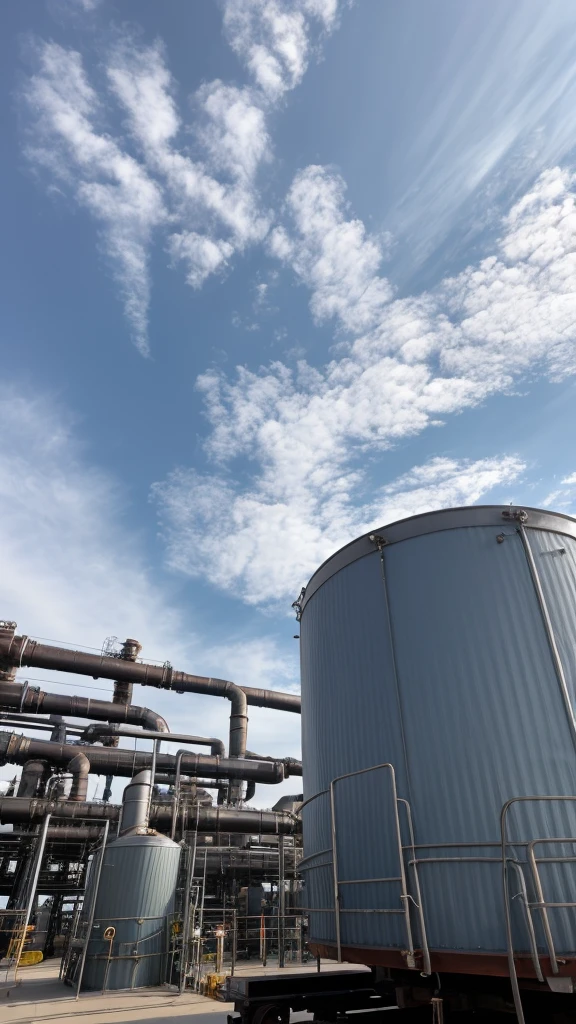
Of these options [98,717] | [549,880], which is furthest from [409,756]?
[98,717]

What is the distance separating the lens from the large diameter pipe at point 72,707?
26.3 meters

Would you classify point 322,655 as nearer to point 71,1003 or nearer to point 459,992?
point 459,992

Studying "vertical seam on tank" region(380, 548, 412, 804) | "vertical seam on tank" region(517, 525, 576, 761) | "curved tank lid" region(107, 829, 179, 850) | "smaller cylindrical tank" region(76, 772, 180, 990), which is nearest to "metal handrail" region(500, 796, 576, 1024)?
"vertical seam on tank" region(517, 525, 576, 761)

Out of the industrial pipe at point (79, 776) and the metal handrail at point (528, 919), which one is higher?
the industrial pipe at point (79, 776)

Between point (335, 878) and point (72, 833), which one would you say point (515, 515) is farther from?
point (72, 833)

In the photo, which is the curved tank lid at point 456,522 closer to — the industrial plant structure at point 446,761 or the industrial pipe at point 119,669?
the industrial plant structure at point 446,761

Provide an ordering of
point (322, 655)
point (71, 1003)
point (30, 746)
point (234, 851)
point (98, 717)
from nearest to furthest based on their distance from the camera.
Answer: point (322, 655) → point (71, 1003) → point (234, 851) → point (30, 746) → point (98, 717)

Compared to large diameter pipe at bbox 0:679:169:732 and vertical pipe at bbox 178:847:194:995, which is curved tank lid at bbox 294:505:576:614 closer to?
vertical pipe at bbox 178:847:194:995

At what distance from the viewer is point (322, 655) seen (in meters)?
8.45

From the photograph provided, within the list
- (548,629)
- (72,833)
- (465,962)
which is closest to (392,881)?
(465,962)

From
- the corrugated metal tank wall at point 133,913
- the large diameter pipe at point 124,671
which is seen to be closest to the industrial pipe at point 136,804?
the corrugated metal tank wall at point 133,913

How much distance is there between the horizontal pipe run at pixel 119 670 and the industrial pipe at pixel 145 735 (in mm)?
2539

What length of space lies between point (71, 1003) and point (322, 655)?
11576mm

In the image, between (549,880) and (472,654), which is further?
(472,654)
